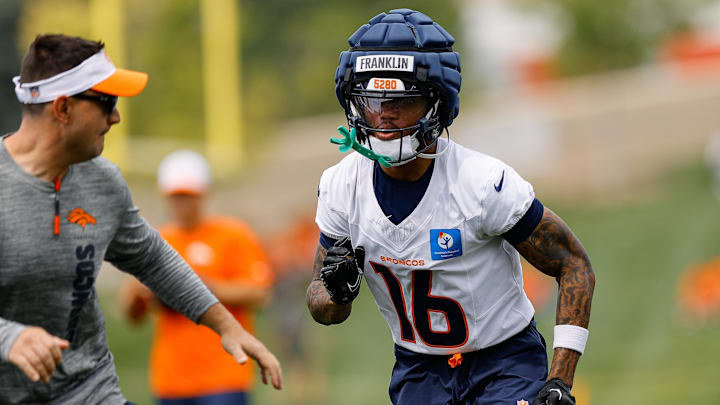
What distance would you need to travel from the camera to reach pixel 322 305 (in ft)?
14.1

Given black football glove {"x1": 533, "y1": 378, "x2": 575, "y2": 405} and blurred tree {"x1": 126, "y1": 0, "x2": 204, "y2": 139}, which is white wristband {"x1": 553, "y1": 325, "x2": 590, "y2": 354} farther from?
blurred tree {"x1": 126, "y1": 0, "x2": 204, "y2": 139}

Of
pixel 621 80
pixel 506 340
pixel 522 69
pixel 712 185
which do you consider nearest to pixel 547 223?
pixel 506 340

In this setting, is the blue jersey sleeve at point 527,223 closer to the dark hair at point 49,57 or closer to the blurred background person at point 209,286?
the dark hair at point 49,57

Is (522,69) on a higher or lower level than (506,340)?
lower

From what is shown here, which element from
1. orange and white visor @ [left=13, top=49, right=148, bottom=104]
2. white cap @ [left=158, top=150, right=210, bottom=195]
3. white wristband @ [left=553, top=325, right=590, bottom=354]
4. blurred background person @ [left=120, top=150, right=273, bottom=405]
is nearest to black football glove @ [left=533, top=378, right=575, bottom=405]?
white wristband @ [left=553, top=325, right=590, bottom=354]

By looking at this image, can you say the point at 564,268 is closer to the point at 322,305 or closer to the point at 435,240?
the point at 435,240

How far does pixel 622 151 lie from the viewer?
2680 cm

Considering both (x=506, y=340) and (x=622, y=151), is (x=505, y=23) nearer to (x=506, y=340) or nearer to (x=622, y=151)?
(x=622, y=151)

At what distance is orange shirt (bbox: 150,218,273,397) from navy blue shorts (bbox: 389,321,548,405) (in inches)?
110

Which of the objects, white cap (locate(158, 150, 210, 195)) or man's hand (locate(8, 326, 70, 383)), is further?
white cap (locate(158, 150, 210, 195))

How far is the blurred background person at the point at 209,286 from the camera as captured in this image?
6.97 meters

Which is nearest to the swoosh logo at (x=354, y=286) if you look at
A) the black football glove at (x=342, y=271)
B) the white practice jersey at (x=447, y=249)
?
the black football glove at (x=342, y=271)

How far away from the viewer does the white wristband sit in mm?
4078

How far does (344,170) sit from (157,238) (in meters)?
0.82
